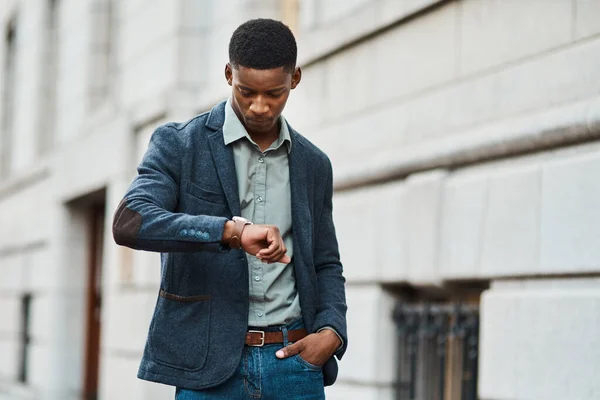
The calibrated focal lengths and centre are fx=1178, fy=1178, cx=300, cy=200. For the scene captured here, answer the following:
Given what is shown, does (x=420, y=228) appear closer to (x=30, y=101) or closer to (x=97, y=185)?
(x=97, y=185)

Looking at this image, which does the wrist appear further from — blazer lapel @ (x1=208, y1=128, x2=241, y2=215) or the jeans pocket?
the jeans pocket

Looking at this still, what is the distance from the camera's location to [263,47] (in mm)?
3332

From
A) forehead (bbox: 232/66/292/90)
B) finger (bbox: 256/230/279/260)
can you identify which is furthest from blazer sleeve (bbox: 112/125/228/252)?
forehead (bbox: 232/66/292/90)

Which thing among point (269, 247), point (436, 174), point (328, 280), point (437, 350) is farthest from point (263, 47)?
point (437, 350)

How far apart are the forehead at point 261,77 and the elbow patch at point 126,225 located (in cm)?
48

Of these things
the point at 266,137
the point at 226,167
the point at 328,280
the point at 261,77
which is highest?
the point at 261,77

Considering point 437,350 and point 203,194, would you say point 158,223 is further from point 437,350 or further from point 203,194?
point 437,350

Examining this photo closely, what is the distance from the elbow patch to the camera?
3.26 m

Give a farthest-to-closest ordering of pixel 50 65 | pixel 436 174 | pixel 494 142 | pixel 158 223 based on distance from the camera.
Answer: pixel 50 65
pixel 436 174
pixel 494 142
pixel 158 223

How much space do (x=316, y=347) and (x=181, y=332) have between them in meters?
0.42

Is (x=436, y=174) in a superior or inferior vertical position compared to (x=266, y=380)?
superior

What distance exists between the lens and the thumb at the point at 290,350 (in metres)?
3.50

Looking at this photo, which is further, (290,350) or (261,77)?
(290,350)

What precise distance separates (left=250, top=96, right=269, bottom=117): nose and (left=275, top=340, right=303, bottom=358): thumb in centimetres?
70
